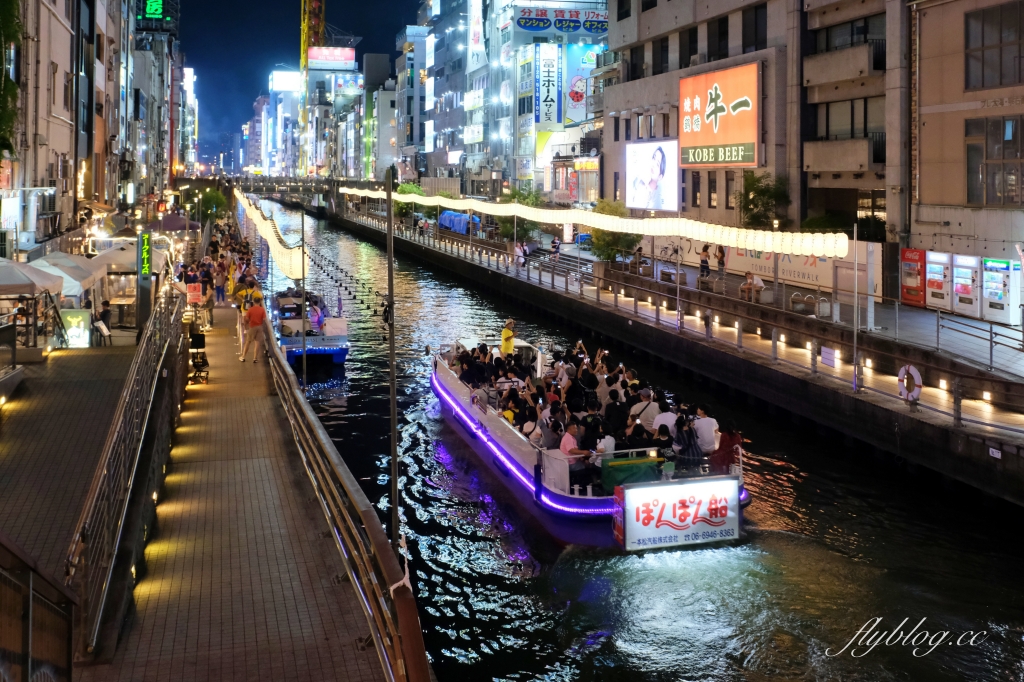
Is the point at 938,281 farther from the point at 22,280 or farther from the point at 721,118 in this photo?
the point at 22,280

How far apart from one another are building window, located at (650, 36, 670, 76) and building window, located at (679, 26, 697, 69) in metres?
1.63

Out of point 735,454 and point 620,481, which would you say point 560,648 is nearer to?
point 620,481

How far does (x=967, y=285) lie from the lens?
28219 millimetres

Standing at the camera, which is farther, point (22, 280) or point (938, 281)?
point (938, 281)

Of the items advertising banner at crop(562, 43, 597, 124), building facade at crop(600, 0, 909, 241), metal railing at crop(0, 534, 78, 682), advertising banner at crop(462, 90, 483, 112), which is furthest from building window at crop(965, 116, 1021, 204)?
advertising banner at crop(462, 90, 483, 112)

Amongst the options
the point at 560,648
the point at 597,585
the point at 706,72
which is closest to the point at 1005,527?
the point at 597,585

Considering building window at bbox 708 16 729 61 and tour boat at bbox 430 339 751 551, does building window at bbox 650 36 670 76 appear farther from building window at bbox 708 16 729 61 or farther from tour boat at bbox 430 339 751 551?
tour boat at bbox 430 339 751 551

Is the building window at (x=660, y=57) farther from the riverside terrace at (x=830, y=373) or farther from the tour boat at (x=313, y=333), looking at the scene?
the tour boat at (x=313, y=333)

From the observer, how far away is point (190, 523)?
11.0 meters

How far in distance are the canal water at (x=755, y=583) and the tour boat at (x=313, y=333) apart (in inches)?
355

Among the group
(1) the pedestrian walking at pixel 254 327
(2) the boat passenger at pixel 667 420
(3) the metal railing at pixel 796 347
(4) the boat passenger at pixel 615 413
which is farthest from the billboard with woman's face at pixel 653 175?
(2) the boat passenger at pixel 667 420

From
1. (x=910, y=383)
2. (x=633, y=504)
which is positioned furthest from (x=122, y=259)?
(x=910, y=383)

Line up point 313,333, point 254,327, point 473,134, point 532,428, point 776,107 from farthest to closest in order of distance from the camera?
point 473,134 → point 776,107 → point 313,333 → point 254,327 → point 532,428

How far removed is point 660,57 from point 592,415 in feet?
136
